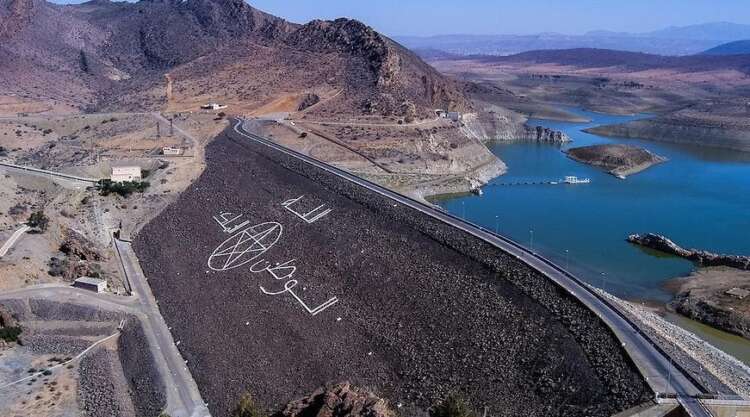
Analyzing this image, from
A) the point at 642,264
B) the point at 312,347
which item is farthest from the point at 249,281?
the point at 642,264

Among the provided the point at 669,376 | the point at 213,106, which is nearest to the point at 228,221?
the point at 669,376

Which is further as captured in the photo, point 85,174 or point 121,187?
point 85,174

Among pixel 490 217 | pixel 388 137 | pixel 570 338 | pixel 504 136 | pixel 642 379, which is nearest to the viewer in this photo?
pixel 642 379

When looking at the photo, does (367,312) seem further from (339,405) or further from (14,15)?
(14,15)

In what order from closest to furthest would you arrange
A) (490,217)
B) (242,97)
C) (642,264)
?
(642,264) → (490,217) → (242,97)

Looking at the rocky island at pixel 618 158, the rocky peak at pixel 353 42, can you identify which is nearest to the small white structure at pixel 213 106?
the rocky peak at pixel 353 42

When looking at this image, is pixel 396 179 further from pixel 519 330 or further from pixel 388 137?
pixel 519 330

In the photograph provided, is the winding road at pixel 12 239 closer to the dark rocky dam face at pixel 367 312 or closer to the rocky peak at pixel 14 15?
the dark rocky dam face at pixel 367 312
